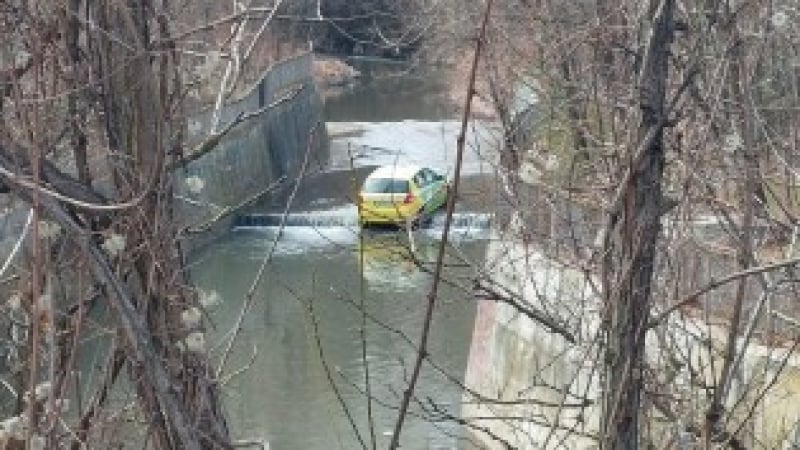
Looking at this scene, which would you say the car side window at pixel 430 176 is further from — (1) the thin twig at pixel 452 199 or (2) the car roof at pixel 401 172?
(1) the thin twig at pixel 452 199

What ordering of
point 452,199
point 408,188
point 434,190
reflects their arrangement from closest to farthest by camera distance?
point 452,199, point 408,188, point 434,190

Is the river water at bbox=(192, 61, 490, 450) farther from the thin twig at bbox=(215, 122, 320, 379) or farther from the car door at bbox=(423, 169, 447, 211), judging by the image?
the thin twig at bbox=(215, 122, 320, 379)

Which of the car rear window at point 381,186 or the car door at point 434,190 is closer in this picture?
the car door at point 434,190

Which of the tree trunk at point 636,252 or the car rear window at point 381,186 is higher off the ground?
the tree trunk at point 636,252

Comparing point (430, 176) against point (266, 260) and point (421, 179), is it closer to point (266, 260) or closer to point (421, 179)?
point (421, 179)

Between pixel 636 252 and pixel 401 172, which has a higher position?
pixel 636 252

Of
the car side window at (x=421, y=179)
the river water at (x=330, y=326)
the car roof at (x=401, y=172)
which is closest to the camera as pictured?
the river water at (x=330, y=326)

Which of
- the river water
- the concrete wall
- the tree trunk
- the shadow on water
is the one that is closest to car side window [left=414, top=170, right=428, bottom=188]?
the river water

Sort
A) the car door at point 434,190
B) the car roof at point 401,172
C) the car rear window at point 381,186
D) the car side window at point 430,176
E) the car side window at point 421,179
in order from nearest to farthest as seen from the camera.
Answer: the car door at point 434,190, the car rear window at point 381,186, the car roof at point 401,172, the car side window at point 421,179, the car side window at point 430,176

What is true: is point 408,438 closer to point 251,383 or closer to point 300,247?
point 251,383

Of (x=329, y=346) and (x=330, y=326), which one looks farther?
→ (x=330, y=326)

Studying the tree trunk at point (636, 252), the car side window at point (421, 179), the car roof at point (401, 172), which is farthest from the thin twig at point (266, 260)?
the car side window at point (421, 179)

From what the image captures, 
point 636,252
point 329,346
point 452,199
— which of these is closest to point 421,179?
point 329,346

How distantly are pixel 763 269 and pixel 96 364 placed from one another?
5.44ft
